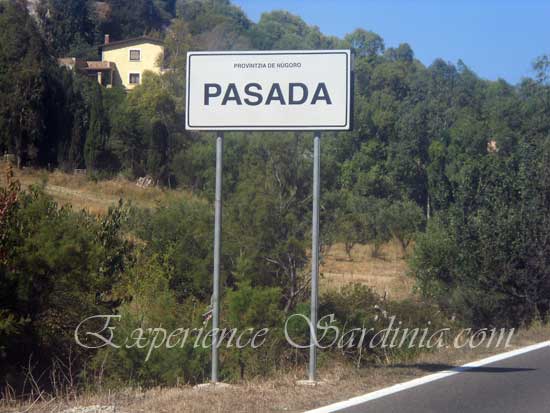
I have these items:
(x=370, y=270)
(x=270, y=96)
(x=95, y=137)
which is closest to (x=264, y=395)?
(x=270, y=96)

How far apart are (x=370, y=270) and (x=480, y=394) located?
28.2 m

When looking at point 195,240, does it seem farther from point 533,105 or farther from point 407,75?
point 407,75

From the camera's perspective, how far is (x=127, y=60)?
70.3 m

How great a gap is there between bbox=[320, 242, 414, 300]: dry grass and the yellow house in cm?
3470

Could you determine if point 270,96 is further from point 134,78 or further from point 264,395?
point 134,78

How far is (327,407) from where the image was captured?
6.78m

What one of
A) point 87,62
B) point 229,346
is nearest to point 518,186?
point 229,346

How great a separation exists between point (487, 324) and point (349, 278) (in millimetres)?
12810

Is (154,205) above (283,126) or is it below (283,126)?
below
